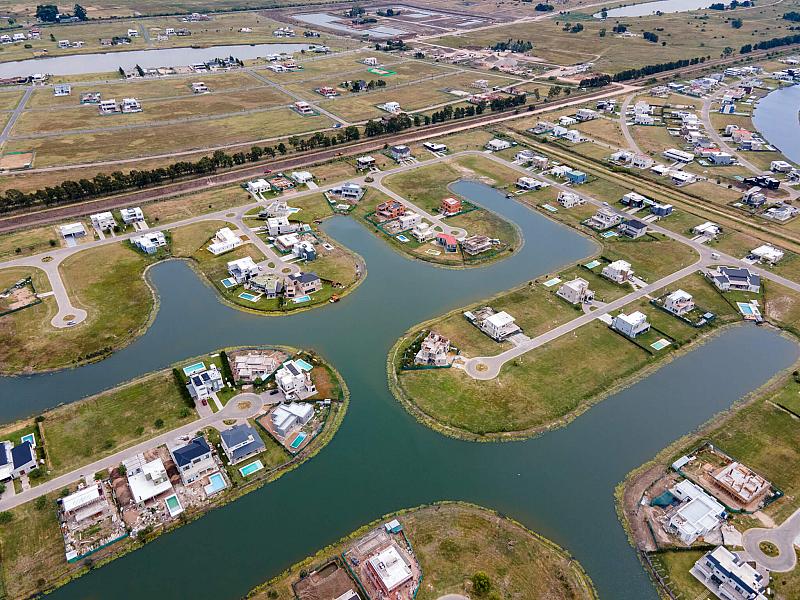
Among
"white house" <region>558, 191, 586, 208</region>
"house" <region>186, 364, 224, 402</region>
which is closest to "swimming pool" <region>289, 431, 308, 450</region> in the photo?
"house" <region>186, 364, 224, 402</region>

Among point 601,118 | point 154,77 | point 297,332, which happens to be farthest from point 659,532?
point 154,77

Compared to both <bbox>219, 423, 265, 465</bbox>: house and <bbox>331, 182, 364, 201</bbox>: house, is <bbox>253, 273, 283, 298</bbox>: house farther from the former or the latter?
<bbox>331, 182, 364, 201</bbox>: house

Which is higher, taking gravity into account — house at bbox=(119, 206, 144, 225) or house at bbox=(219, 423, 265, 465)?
house at bbox=(119, 206, 144, 225)

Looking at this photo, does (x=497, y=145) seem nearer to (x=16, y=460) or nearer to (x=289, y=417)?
(x=289, y=417)

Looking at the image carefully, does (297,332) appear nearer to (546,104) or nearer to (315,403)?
(315,403)

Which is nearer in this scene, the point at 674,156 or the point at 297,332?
the point at 297,332

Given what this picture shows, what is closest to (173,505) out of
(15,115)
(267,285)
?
(267,285)
